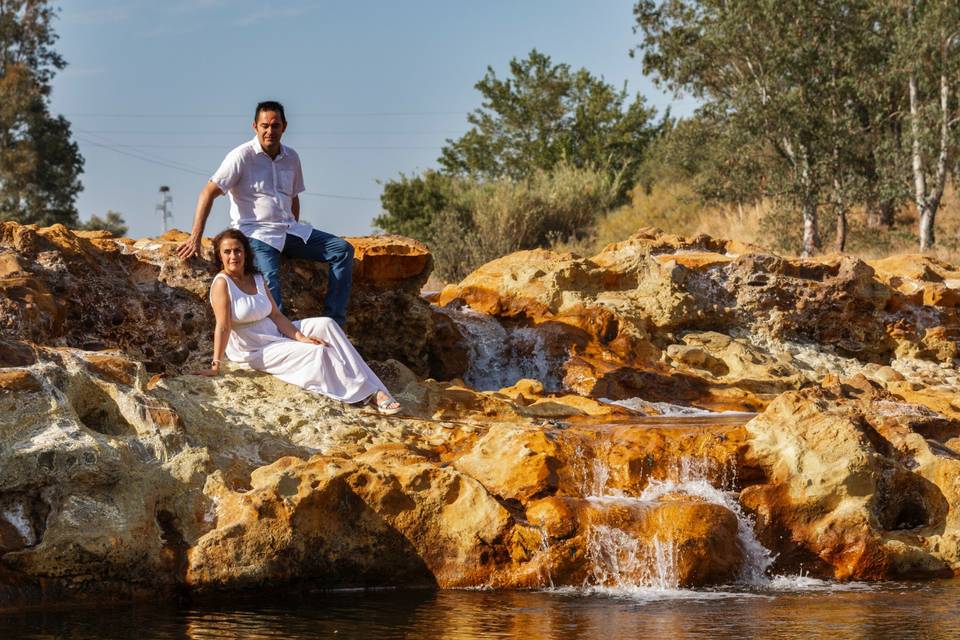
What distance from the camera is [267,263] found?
8391 millimetres

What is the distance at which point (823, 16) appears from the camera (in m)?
22.5

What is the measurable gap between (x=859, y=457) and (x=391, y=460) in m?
2.64

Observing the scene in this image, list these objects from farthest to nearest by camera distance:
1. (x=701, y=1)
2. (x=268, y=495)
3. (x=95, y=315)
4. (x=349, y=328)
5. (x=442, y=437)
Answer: (x=701, y=1) < (x=349, y=328) < (x=95, y=315) < (x=442, y=437) < (x=268, y=495)

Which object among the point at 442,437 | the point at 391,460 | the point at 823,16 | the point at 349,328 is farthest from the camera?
→ the point at 823,16

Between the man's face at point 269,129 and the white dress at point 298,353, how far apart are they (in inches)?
40.8

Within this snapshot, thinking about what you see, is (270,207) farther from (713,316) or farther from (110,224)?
(110,224)

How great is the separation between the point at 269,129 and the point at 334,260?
39.4 inches

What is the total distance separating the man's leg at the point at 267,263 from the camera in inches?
328

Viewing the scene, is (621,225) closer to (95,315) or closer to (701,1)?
(701,1)

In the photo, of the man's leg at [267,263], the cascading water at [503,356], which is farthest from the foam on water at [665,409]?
the man's leg at [267,263]

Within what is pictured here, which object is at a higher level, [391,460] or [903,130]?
[903,130]

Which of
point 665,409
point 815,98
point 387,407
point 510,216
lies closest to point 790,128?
point 815,98

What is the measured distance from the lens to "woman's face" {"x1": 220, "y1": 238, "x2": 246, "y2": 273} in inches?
312

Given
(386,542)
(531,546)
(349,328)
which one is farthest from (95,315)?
(531,546)
